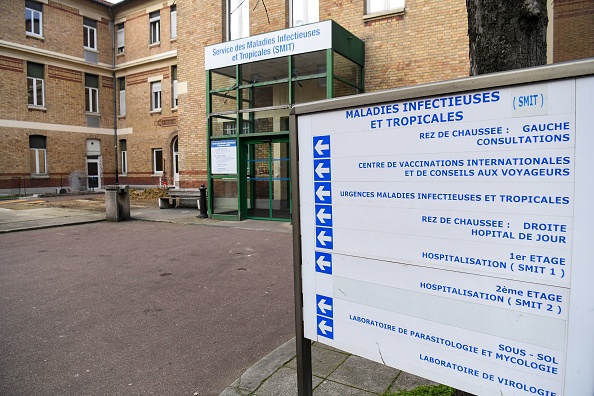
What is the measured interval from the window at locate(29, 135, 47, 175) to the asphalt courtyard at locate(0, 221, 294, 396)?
17.9 metres

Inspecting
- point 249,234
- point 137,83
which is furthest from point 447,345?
point 137,83

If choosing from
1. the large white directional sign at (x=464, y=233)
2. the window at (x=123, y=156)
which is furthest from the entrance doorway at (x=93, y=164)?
the large white directional sign at (x=464, y=233)

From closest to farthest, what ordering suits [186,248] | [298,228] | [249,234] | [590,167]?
[590,167], [298,228], [186,248], [249,234]

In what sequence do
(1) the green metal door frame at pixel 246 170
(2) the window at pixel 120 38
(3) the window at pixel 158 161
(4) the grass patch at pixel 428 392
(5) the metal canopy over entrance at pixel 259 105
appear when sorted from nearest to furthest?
(4) the grass patch at pixel 428 392, (5) the metal canopy over entrance at pixel 259 105, (1) the green metal door frame at pixel 246 170, (3) the window at pixel 158 161, (2) the window at pixel 120 38

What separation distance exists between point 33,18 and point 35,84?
3.90m

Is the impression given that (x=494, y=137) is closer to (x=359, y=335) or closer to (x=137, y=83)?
(x=359, y=335)

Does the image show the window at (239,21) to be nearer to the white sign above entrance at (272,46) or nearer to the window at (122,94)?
the white sign above entrance at (272,46)

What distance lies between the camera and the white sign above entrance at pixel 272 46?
10.4 m

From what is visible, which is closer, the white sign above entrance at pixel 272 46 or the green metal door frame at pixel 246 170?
the white sign above entrance at pixel 272 46

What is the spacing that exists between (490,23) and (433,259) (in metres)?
1.32

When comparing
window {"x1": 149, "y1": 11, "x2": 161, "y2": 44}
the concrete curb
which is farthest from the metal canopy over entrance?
window {"x1": 149, "y1": 11, "x2": 161, "y2": 44}

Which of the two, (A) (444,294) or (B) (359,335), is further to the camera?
(B) (359,335)

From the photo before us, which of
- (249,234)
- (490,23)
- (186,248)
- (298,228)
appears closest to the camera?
(490,23)

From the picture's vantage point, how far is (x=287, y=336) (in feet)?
13.2
